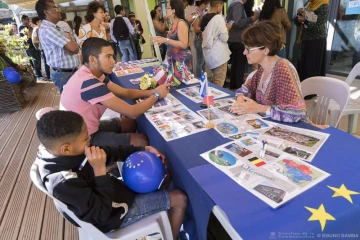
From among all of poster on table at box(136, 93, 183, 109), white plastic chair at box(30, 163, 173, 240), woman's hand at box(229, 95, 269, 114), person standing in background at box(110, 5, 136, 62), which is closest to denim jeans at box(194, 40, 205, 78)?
person standing in background at box(110, 5, 136, 62)

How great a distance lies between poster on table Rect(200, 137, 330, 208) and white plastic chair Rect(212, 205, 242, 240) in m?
0.12

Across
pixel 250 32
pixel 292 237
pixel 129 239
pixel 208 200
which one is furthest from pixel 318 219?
pixel 250 32

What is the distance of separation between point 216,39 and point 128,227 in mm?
2458

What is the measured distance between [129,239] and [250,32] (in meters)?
1.25

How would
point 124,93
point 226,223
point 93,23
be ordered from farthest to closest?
point 93,23 < point 124,93 < point 226,223

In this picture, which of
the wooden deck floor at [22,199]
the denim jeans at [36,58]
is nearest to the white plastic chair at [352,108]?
the wooden deck floor at [22,199]

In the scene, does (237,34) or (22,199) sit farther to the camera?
(237,34)

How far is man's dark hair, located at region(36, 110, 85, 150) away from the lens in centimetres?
91

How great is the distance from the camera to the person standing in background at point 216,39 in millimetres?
2704

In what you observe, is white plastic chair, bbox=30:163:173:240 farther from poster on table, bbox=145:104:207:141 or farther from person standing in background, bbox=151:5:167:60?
person standing in background, bbox=151:5:167:60

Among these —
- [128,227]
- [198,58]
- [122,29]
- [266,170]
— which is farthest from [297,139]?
[122,29]

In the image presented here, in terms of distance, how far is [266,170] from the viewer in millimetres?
870

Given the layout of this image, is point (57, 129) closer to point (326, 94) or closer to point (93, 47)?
point (93, 47)

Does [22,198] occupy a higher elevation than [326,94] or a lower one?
lower
